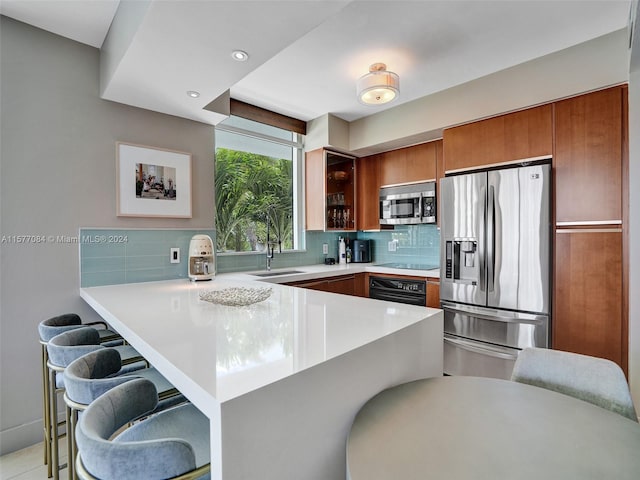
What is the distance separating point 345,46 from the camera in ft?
7.13

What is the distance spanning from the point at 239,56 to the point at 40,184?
1463mm

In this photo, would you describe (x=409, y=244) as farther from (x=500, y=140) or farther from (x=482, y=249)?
(x=500, y=140)

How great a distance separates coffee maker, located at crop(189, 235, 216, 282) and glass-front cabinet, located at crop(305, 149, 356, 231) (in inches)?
56.1

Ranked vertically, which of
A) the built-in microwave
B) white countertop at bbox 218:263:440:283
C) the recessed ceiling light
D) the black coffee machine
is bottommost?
white countertop at bbox 218:263:440:283

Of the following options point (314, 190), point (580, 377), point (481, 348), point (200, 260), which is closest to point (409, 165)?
point (314, 190)

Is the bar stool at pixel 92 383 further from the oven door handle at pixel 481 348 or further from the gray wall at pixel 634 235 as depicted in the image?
the gray wall at pixel 634 235

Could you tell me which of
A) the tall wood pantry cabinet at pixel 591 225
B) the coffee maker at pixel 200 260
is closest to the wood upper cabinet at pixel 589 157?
the tall wood pantry cabinet at pixel 591 225

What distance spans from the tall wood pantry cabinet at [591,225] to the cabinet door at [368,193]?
1769mm

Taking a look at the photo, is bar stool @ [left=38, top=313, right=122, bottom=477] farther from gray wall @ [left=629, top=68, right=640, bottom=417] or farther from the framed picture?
gray wall @ [left=629, top=68, right=640, bottom=417]

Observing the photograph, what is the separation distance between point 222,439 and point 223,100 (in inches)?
98.6

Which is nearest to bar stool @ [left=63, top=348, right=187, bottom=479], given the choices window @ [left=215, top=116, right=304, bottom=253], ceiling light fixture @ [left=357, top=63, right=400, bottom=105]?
window @ [left=215, top=116, right=304, bottom=253]

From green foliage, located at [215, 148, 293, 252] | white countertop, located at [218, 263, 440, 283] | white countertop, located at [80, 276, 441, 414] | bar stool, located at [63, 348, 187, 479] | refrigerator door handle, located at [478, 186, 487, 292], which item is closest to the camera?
white countertop, located at [80, 276, 441, 414]

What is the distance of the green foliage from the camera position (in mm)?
3119

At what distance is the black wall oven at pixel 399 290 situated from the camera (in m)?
3.01
